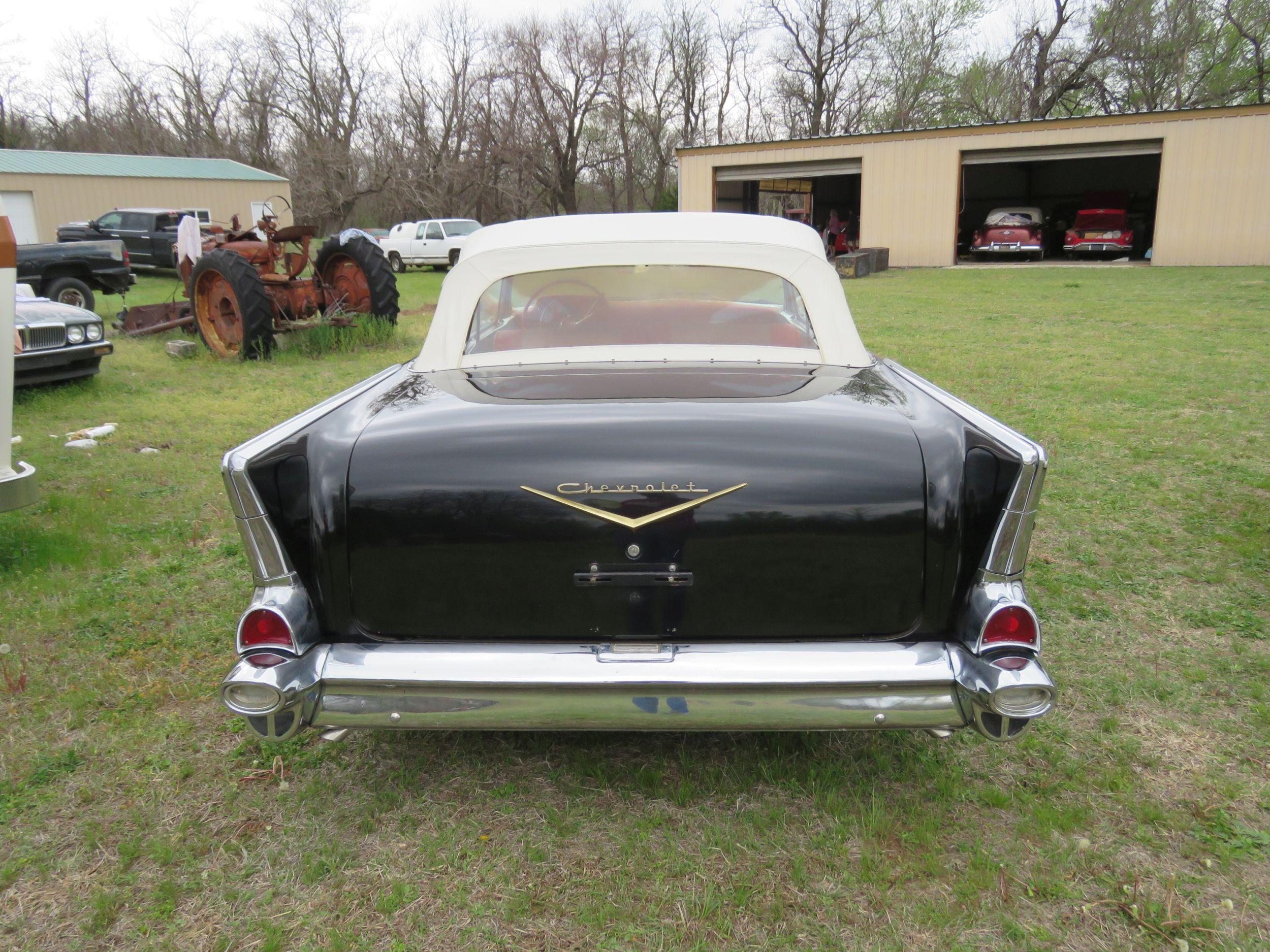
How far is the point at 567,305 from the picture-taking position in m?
3.58

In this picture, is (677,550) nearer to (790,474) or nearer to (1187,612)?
(790,474)

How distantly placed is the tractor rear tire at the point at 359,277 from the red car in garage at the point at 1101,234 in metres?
19.4

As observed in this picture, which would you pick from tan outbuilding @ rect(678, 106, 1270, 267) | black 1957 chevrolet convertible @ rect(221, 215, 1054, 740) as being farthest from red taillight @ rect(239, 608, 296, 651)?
tan outbuilding @ rect(678, 106, 1270, 267)

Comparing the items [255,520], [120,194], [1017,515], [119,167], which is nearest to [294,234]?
[255,520]

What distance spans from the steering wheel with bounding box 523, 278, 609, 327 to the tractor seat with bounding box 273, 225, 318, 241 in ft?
22.5

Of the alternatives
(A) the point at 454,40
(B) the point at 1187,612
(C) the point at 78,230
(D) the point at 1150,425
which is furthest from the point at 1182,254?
(A) the point at 454,40

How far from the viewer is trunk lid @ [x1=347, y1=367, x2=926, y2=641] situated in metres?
2.15

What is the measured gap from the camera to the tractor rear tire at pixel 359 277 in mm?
10430

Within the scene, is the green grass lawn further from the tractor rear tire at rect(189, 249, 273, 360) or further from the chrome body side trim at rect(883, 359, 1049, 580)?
the tractor rear tire at rect(189, 249, 273, 360)

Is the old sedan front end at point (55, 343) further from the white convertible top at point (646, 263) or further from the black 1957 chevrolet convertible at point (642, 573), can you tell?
the black 1957 chevrolet convertible at point (642, 573)

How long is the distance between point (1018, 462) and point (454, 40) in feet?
157

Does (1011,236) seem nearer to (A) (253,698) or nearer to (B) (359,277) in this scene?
(B) (359,277)

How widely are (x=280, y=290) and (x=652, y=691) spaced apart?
9431 millimetres

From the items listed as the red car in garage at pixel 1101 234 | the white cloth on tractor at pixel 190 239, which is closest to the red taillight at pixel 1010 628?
the white cloth on tractor at pixel 190 239
